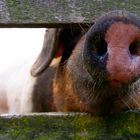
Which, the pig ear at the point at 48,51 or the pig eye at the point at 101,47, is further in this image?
the pig ear at the point at 48,51

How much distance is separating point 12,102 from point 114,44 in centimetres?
278

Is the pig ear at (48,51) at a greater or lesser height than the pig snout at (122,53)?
lesser

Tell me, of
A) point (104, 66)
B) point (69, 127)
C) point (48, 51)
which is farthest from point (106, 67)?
point (48, 51)

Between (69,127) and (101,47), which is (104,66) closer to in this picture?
(101,47)

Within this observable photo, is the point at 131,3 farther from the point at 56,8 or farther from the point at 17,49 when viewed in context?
the point at 17,49

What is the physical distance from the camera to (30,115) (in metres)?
2.15

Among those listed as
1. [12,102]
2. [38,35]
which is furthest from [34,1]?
[38,35]

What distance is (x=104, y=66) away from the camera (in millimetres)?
1923

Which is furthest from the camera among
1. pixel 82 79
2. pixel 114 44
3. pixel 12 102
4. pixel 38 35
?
pixel 38 35

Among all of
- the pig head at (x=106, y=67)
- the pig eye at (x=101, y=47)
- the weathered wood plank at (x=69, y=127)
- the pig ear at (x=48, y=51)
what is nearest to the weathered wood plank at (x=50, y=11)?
the pig head at (x=106, y=67)

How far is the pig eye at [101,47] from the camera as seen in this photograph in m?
1.96

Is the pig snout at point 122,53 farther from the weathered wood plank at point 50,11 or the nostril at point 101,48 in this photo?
the weathered wood plank at point 50,11

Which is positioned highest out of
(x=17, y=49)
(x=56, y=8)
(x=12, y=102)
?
(x=56, y=8)

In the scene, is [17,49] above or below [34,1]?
below
